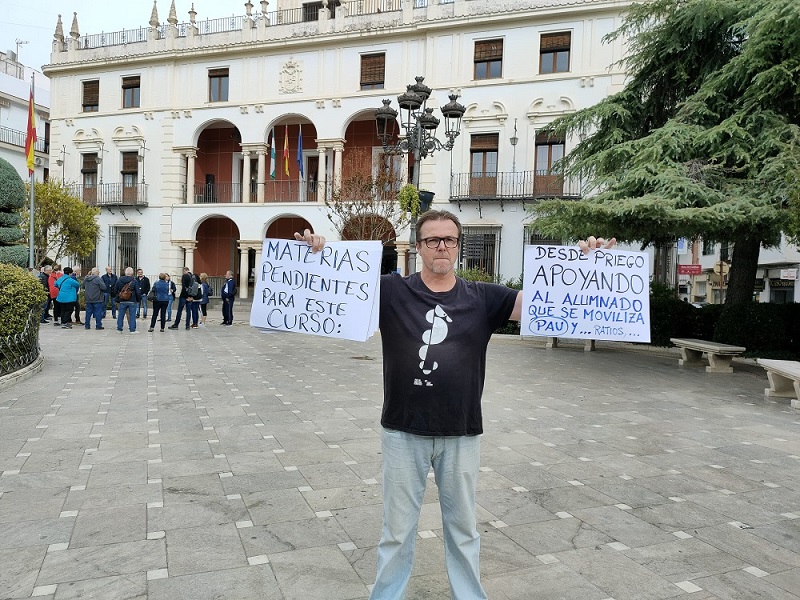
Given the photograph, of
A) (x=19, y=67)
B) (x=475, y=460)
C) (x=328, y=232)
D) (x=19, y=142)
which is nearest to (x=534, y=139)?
(x=328, y=232)

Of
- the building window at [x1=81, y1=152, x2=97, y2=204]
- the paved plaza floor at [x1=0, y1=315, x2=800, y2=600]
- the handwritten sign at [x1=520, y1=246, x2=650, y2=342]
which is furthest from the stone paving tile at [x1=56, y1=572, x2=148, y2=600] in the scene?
the building window at [x1=81, y1=152, x2=97, y2=204]

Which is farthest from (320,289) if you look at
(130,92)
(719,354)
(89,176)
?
(89,176)

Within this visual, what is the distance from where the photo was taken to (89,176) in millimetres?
30188

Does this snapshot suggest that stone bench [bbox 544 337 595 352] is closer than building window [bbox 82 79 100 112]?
Yes

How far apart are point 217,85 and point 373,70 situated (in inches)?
296

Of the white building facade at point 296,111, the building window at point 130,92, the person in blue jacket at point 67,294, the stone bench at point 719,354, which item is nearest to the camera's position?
the stone bench at point 719,354

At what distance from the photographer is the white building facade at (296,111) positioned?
23.8 meters

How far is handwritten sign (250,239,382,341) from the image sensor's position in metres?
3.31

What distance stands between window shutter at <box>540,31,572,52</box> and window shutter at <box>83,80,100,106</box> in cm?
2084

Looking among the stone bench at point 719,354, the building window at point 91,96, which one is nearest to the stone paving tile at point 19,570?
the stone bench at point 719,354

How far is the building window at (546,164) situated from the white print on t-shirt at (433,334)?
2171 cm

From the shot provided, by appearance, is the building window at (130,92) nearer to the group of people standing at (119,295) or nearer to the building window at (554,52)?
the group of people standing at (119,295)

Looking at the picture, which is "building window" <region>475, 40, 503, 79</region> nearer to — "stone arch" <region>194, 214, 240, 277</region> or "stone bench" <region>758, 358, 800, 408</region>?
"stone arch" <region>194, 214, 240, 277</region>

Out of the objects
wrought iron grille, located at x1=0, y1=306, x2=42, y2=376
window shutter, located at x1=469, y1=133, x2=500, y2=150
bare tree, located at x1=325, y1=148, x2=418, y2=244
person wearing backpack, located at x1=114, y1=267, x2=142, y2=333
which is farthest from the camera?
window shutter, located at x1=469, y1=133, x2=500, y2=150
